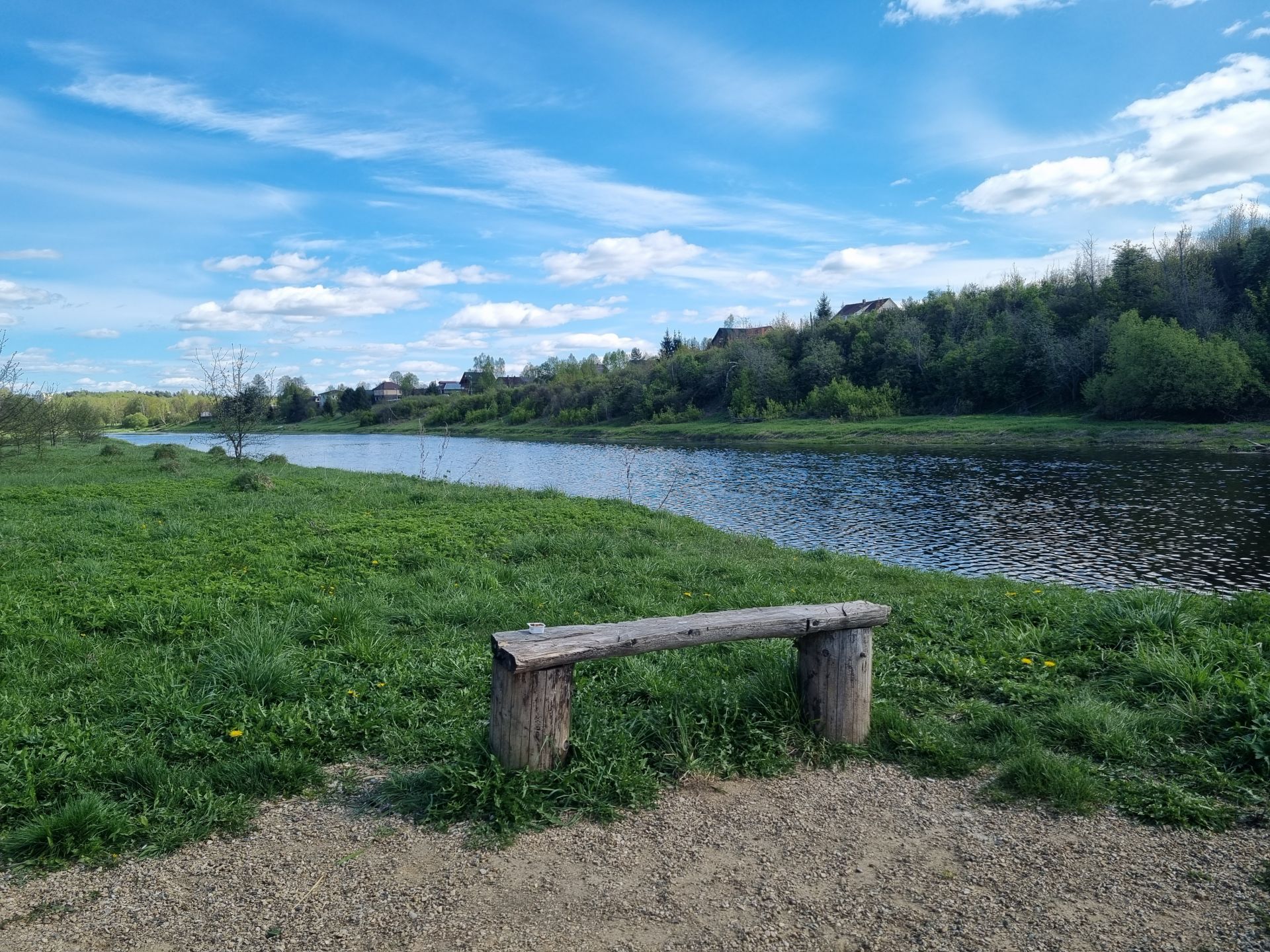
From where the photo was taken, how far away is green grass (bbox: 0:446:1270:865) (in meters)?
4.13

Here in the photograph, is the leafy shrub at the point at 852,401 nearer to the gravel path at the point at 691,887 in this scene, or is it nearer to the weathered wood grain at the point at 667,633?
the weathered wood grain at the point at 667,633

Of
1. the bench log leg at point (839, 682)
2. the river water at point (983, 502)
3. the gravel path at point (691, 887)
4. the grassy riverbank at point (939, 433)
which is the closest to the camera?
the gravel path at point (691, 887)

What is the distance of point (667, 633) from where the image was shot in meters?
4.43

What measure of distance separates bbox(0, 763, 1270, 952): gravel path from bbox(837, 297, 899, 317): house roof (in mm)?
107238

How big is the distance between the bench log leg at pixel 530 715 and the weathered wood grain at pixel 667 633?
3.9 inches

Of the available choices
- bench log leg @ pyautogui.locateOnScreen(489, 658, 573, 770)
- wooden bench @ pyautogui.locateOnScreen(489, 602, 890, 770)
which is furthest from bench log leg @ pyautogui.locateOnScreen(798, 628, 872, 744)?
bench log leg @ pyautogui.locateOnScreen(489, 658, 573, 770)

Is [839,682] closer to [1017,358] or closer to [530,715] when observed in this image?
[530,715]

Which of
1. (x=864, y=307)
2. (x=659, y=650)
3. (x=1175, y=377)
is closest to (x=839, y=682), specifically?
(x=659, y=650)

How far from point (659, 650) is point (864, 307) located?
11470 cm

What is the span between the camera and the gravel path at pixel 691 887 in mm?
3121

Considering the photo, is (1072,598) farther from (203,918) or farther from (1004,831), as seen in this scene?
(203,918)

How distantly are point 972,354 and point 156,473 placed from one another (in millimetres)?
63536

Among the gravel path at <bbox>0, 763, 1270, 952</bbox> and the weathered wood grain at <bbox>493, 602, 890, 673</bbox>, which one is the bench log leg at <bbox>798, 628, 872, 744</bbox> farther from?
the gravel path at <bbox>0, 763, 1270, 952</bbox>

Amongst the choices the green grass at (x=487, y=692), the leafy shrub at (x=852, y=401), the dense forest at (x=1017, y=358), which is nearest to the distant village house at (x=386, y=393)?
the dense forest at (x=1017, y=358)
